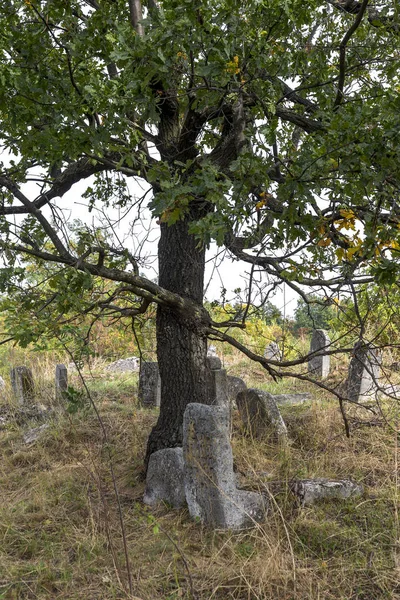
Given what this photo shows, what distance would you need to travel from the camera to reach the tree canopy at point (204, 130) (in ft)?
12.4

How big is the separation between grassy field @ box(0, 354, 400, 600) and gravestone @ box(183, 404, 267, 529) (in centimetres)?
14

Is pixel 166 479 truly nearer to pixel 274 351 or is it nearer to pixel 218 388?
pixel 218 388

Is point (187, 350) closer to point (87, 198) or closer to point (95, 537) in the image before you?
point (95, 537)

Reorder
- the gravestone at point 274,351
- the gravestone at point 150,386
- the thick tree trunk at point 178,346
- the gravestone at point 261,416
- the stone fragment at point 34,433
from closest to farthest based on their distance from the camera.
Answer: the gravestone at point 274,351 < the thick tree trunk at point 178,346 < the gravestone at point 261,416 < the stone fragment at point 34,433 < the gravestone at point 150,386

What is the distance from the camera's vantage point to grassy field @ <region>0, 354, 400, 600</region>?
12.8ft

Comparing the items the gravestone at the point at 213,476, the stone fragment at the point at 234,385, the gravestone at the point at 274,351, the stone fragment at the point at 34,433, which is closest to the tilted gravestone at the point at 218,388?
the gravestone at the point at 274,351

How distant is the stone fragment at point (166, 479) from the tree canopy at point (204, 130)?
1356mm

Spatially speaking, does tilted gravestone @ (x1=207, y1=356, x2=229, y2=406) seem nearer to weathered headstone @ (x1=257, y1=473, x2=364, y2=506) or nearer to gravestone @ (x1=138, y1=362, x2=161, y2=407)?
weathered headstone @ (x1=257, y1=473, x2=364, y2=506)

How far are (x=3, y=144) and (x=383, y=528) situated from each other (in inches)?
187

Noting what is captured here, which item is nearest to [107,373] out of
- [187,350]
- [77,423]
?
[77,423]

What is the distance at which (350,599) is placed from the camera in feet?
12.6

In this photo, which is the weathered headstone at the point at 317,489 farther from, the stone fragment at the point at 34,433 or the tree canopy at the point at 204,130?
the stone fragment at the point at 34,433

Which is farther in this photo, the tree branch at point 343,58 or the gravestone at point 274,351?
the gravestone at point 274,351

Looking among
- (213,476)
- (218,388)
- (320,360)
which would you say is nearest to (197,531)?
(213,476)
